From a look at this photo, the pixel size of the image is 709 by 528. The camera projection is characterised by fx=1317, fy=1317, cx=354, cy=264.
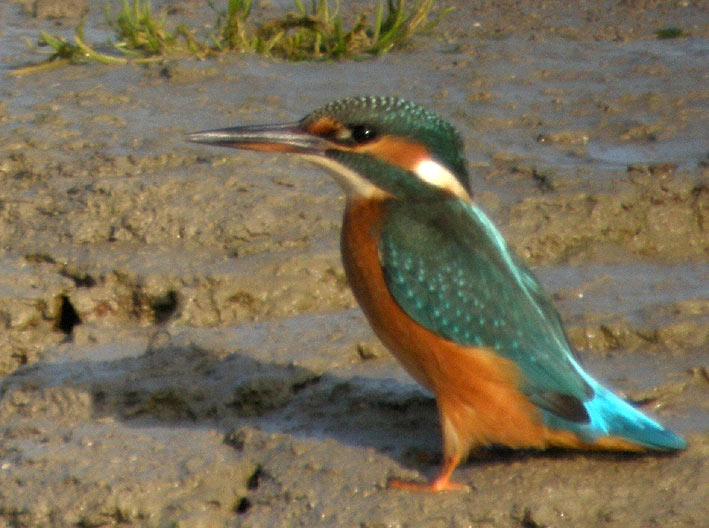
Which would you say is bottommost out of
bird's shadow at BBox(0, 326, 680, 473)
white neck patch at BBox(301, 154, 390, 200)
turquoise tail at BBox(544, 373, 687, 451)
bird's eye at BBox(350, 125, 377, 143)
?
bird's shadow at BBox(0, 326, 680, 473)

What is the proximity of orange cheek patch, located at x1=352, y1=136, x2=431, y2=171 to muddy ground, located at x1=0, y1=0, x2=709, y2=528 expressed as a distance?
2.51ft

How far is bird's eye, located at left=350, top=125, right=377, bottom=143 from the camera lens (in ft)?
12.0

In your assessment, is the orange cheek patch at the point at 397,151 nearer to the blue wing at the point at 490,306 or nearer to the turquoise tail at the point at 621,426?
the blue wing at the point at 490,306

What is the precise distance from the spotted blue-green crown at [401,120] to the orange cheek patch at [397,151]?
0.7 inches

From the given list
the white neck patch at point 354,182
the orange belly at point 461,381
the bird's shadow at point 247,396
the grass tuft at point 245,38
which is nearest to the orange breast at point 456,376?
the orange belly at point 461,381

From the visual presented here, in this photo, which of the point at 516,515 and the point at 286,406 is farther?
the point at 286,406

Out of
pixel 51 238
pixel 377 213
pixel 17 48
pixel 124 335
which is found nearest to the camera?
pixel 377 213

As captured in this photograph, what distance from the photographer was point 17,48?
23.6 ft

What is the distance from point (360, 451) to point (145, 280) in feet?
4.23

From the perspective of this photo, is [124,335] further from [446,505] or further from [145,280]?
[446,505]

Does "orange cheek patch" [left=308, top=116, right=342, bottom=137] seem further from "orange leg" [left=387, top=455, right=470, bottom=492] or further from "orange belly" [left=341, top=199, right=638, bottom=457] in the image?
"orange leg" [left=387, top=455, right=470, bottom=492]

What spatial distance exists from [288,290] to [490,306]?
1.25 metres

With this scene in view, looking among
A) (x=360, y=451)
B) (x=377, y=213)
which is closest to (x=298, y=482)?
(x=360, y=451)

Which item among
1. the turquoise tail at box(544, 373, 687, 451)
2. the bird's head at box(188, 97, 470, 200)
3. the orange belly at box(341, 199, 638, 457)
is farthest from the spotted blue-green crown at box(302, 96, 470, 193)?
the turquoise tail at box(544, 373, 687, 451)
